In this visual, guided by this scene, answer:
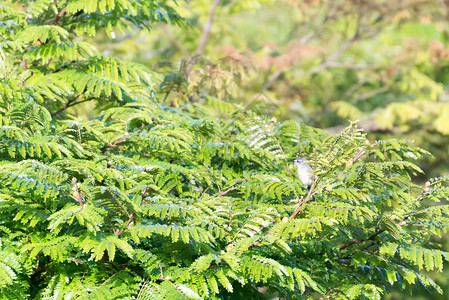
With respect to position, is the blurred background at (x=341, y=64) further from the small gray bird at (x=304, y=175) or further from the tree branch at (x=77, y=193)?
the tree branch at (x=77, y=193)

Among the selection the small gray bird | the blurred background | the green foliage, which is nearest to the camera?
the green foliage

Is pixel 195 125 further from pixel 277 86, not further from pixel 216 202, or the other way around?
pixel 277 86

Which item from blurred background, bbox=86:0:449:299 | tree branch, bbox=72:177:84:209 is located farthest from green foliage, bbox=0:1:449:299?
blurred background, bbox=86:0:449:299

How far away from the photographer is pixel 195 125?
2793 mm

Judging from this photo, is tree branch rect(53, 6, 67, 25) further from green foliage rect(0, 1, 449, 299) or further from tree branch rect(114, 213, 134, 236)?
tree branch rect(114, 213, 134, 236)

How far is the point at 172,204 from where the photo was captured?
2.08 meters

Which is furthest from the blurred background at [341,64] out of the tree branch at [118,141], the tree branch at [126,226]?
the tree branch at [126,226]

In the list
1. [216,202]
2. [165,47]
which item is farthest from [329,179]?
[165,47]

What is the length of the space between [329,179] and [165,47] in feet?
33.3

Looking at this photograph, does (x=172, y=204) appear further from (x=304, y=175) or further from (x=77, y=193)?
(x=304, y=175)

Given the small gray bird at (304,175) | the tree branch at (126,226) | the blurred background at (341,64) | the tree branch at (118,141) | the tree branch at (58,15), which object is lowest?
the blurred background at (341,64)

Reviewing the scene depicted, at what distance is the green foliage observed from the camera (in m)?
1.96

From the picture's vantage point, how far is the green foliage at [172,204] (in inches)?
77.1

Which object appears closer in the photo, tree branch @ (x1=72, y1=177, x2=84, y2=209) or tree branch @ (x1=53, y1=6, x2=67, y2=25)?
tree branch @ (x1=72, y1=177, x2=84, y2=209)
